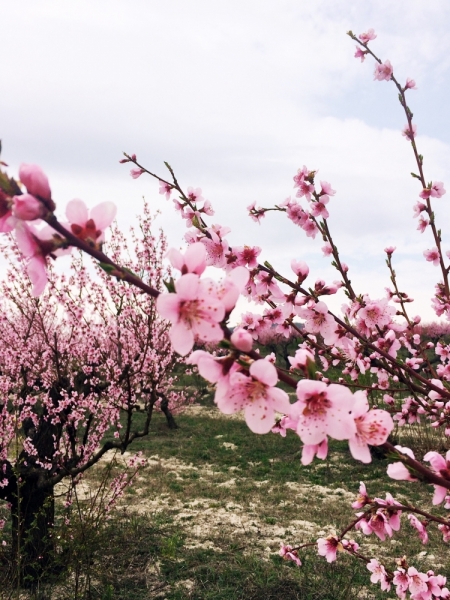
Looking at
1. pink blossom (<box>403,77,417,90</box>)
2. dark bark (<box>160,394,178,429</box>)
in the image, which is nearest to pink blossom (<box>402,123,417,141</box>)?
pink blossom (<box>403,77,417,90</box>)

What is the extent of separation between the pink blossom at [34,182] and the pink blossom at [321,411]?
0.57 metres

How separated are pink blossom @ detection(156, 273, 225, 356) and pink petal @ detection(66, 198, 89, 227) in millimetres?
211

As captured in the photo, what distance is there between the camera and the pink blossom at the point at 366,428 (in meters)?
0.94

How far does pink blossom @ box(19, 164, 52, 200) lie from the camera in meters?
0.76

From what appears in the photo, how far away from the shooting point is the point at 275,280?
2.01 meters

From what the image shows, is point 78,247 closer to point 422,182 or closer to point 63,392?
point 422,182

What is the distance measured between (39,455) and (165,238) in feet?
15.8

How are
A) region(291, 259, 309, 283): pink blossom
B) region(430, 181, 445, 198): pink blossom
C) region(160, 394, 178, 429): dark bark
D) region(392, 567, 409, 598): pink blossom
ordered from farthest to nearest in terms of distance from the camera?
1. region(160, 394, 178, 429): dark bark
2. region(430, 181, 445, 198): pink blossom
3. region(392, 567, 409, 598): pink blossom
4. region(291, 259, 309, 283): pink blossom

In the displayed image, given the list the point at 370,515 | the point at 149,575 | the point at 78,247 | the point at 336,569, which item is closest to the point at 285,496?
the point at 336,569

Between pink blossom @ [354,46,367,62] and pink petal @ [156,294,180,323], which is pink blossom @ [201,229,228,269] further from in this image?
pink blossom @ [354,46,367,62]

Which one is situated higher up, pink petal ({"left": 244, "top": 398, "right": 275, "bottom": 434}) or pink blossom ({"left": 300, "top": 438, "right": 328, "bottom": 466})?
Answer: pink petal ({"left": 244, "top": 398, "right": 275, "bottom": 434})

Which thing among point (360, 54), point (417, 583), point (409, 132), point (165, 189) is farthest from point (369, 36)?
point (417, 583)

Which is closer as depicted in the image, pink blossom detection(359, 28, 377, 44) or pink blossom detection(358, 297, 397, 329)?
pink blossom detection(358, 297, 397, 329)

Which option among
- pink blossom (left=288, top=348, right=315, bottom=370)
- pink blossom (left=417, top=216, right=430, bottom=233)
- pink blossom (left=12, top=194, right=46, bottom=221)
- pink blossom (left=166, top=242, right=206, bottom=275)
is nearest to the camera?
pink blossom (left=12, top=194, right=46, bottom=221)
